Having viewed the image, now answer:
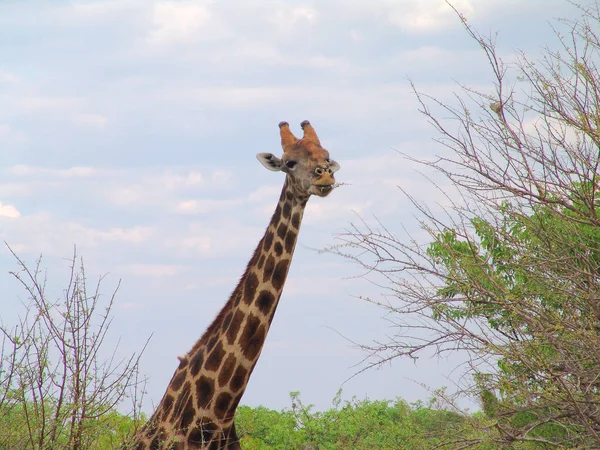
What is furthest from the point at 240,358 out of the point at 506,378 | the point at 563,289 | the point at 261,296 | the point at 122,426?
the point at 122,426

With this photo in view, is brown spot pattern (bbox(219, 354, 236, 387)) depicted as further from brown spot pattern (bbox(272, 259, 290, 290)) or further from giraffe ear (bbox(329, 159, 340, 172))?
giraffe ear (bbox(329, 159, 340, 172))

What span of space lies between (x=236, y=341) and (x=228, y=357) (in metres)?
0.18

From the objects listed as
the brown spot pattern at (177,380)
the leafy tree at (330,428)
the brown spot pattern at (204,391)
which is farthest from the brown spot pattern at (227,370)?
the leafy tree at (330,428)

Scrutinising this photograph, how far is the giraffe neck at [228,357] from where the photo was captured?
748 centimetres

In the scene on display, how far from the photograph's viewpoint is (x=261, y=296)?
25.5 ft

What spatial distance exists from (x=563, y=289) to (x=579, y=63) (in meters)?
2.67

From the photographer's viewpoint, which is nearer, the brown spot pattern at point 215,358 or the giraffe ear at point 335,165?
the brown spot pattern at point 215,358

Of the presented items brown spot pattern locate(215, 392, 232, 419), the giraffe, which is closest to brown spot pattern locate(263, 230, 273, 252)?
the giraffe

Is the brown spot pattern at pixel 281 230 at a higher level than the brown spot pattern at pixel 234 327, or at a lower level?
higher

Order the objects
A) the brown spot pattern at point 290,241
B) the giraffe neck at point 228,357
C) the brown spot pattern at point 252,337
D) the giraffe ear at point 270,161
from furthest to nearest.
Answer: the giraffe ear at point 270,161 < the brown spot pattern at point 290,241 < the brown spot pattern at point 252,337 < the giraffe neck at point 228,357

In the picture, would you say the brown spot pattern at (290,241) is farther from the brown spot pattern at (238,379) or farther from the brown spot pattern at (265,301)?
the brown spot pattern at (238,379)

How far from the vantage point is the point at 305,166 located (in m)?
7.95

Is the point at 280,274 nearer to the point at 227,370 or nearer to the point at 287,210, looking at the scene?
the point at 287,210

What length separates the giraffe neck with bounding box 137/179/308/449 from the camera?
7.48 meters
